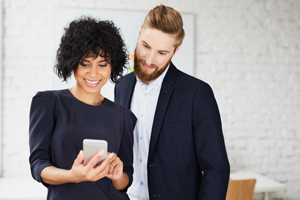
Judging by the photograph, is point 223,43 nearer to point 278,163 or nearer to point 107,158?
point 278,163

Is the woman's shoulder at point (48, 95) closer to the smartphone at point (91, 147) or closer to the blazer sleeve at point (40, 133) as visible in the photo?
the blazer sleeve at point (40, 133)

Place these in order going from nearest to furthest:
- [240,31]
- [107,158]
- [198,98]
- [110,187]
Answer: [107,158] < [110,187] < [198,98] < [240,31]

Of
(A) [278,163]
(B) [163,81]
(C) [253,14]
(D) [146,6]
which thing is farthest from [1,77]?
(A) [278,163]

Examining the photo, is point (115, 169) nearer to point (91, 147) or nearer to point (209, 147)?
point (91, 147)

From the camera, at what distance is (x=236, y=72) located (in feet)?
12.8

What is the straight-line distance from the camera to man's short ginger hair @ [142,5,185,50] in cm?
153

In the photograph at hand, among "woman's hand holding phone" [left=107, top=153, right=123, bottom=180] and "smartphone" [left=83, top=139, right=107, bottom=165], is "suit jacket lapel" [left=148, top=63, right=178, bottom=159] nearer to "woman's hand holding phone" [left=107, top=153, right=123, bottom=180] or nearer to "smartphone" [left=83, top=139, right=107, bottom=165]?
"woman's hand holding phone" [left=107, top=153, right=123, bottom=180]

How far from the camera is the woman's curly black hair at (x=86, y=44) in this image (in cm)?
118

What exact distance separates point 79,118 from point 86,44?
0.84 ft

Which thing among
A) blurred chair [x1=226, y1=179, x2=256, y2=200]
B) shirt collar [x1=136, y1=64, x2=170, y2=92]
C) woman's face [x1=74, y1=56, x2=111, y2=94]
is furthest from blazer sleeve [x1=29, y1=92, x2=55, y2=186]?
blurred chair [x1=226, y1=179, x2=256, y2=200]

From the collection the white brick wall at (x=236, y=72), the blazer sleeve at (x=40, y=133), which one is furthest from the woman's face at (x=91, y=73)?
the white brick wall at (x=236, y=72)

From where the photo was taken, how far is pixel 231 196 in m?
2.89

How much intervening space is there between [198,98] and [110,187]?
603mm

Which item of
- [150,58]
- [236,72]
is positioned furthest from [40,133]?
[236,72]
